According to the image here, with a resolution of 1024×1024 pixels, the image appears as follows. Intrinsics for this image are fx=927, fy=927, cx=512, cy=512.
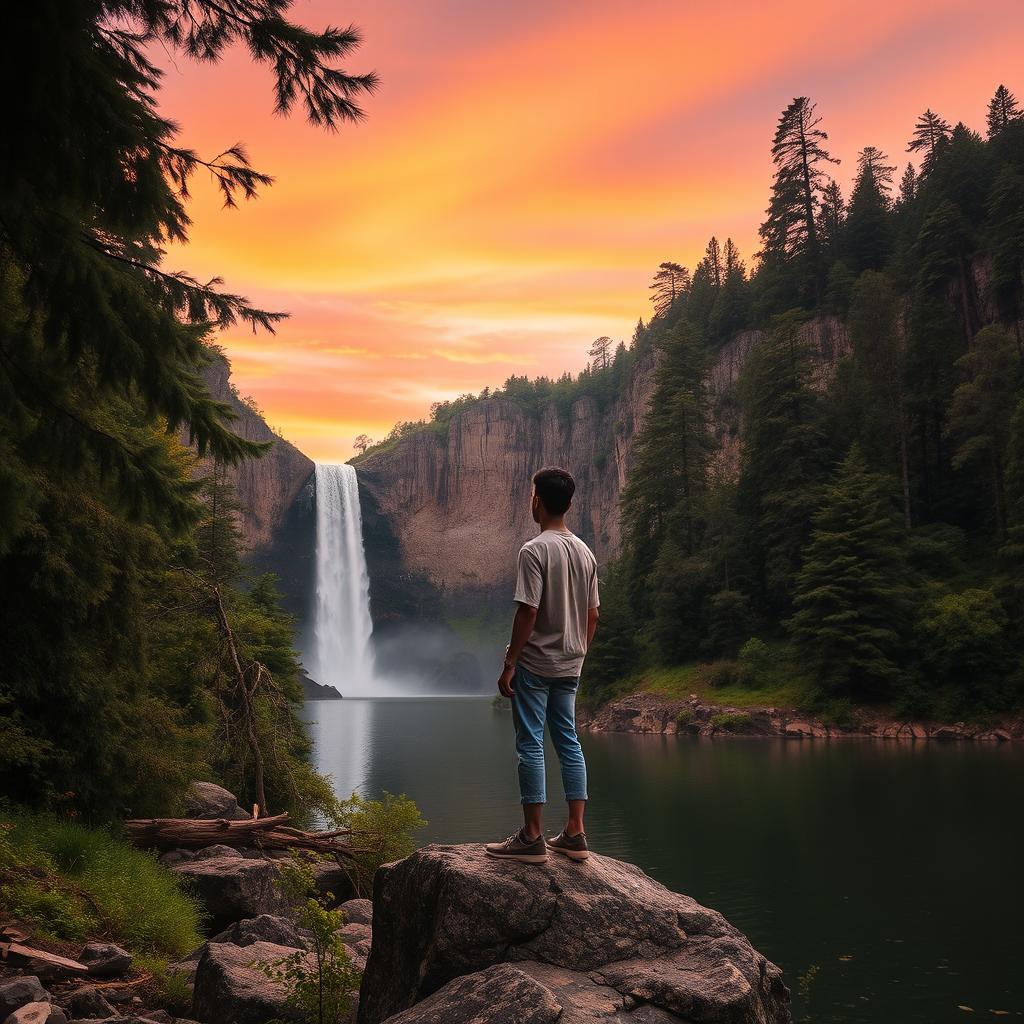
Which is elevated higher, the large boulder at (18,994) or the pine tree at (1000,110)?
the pine tree at (1000,110)

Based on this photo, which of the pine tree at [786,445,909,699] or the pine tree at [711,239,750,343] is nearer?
the pine tree at [786,445,909,699]

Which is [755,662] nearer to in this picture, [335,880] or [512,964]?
[335,880]

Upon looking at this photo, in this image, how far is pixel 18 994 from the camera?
5285mm

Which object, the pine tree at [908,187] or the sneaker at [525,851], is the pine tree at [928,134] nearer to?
the pine tree at [908,187]

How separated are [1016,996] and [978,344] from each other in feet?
147

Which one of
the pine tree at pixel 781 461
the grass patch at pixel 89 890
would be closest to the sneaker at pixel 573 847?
the grass patch at pixel 89 890

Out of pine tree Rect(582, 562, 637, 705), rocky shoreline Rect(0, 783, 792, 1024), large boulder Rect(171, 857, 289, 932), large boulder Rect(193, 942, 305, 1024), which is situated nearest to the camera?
rocky shoreline Rect(0, 783, 792, 1024)

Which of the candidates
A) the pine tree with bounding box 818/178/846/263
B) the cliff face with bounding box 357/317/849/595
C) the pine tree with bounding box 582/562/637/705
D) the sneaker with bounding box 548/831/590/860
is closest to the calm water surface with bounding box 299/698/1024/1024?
the sneaker with bounding box 548/831/590/860

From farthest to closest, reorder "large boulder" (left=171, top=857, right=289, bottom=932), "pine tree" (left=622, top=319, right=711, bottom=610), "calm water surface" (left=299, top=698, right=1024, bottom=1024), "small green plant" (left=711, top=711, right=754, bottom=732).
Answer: "pine tree" (left=622, top=319, right=711, bottom=610) → "small green plant" (left=711, top=711, right=754, bottom=732) → "calm water surface" (left=299, top=698, right=1024, bottom=1024) → "large boulder" (left=171, top=857, right=289, bottom=932)

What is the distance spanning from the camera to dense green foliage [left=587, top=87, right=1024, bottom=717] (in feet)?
133

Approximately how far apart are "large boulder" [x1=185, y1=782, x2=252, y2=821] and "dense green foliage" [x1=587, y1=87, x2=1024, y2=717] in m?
31.5

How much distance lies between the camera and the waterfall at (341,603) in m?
98.6

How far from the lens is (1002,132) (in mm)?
62406

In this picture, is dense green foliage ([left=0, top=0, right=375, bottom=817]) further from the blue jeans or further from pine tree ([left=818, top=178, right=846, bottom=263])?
pine tree ([left=818, top=178, right=846, bottom=263])
